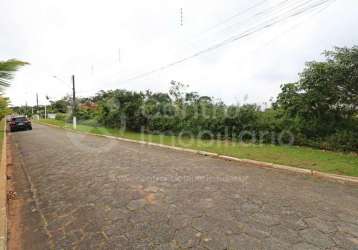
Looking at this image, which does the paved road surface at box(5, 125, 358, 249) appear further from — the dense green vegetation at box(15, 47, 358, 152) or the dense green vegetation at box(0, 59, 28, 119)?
the dense green vegetation at box(15, 47, 358, 152)

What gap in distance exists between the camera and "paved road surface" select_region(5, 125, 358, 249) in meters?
3.21

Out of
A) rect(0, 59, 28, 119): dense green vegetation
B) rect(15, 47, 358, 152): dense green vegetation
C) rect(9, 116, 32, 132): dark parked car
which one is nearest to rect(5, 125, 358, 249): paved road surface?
rect(0, 59, 28, 119): dense green vegetation

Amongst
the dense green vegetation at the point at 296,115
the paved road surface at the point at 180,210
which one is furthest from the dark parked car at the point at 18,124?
the paved road surface at the point at 180,210

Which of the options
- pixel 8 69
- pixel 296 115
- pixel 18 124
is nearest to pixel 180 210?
pixel 8 69

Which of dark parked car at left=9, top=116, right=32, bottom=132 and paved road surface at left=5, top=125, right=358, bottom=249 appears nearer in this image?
paved road surface at left=5, top=125, right=358, bottom=249

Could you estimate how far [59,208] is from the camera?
440cm

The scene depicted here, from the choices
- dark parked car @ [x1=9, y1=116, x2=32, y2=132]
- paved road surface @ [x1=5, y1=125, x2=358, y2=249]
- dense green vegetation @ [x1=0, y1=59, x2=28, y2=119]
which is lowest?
paved road surface @ [x1=5, y1=125, x2=358, y2=249]

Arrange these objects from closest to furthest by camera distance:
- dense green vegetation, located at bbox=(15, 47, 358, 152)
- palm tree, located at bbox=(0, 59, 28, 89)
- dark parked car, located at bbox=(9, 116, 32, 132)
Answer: palm tree, located at bbox=(0, 59, 28, 89)
dense green vegetation, located at bbox=(15, 47, 358, 152)
dark parked car, located at bbox=(9, 116, 32, 132)

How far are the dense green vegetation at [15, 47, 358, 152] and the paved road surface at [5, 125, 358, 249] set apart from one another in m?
4.81

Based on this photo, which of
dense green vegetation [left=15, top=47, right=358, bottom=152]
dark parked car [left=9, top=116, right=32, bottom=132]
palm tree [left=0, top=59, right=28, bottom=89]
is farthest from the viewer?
dark parked car [left=9, top=116, right=32, bottom=132]

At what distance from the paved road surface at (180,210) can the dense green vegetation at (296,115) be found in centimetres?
481

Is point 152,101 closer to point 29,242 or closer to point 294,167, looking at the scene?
point 294,167

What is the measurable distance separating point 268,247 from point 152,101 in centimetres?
1580

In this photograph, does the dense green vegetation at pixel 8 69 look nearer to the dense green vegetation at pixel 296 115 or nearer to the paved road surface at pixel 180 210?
the paved road surface at pixel 180 210
